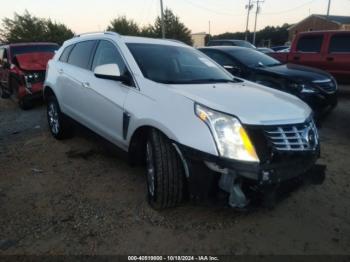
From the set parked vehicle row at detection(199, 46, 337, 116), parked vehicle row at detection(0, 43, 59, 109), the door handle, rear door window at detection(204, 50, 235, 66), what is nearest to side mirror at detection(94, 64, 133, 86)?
the door handle

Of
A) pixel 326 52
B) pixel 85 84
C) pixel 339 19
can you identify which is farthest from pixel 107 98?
pixel 339 19

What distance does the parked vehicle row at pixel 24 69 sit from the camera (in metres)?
8.27

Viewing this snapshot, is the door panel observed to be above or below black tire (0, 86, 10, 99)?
above

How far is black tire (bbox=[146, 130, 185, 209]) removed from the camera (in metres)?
2.87

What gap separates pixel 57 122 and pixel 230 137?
145 inches

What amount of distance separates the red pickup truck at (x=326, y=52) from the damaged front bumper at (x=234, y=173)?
7.48m

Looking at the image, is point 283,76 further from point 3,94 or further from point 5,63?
point 3,94

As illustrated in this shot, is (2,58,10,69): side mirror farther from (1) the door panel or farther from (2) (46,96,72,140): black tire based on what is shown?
(1) the door panel

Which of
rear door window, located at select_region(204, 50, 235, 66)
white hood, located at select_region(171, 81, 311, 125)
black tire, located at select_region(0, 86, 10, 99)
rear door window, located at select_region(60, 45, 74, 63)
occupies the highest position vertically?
rear door window, located at select_region(60, 45, 74, 63)

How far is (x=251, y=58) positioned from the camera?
750cm

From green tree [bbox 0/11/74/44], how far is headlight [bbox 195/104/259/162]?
3648 centimetres

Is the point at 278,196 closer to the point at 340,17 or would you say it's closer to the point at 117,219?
the point at 117,219

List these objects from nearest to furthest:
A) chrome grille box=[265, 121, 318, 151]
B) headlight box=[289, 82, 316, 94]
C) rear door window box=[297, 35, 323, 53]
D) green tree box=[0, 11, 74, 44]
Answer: chrome grille box=[265, 121, 318, 151] → headlight box=[289, 82, 316, 94] → rear door window box=[297, 35, 323, 53] → green tree box=[0, 11, 74, 44]

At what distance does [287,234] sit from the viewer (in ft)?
9.52
